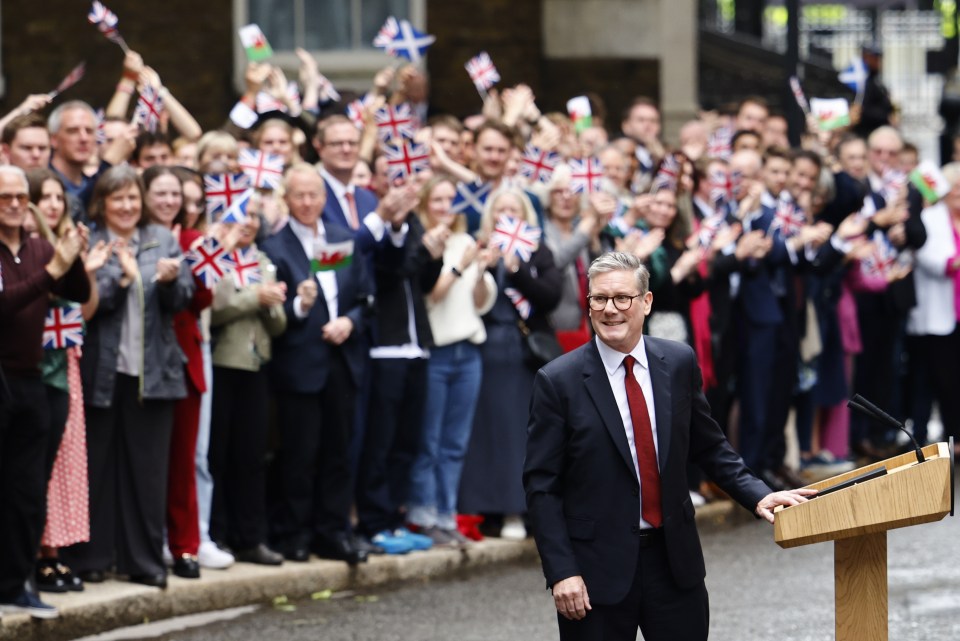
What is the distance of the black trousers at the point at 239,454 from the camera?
1095 centimetres

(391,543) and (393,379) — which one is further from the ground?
(393,379)

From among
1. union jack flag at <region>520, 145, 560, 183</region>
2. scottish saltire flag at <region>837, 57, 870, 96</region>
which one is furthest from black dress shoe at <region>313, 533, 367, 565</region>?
scottish saltire flag at <region>837, 57, 870, 96</region>

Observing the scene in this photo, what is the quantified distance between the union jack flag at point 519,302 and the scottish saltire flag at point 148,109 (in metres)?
2.31

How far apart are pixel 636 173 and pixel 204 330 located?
16.3 ft

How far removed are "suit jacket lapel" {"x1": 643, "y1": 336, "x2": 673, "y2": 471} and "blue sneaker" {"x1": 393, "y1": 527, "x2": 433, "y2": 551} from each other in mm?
5095

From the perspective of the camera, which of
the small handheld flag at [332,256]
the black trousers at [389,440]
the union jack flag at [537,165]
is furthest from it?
the union jack flag at [537,165]

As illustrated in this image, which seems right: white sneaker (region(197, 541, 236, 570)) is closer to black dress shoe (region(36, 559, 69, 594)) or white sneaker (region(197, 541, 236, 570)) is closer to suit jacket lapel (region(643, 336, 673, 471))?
black dress shoe (region(36, 559, 69, 594))

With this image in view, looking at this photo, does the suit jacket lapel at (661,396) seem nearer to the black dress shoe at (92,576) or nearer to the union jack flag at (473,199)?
the black dress shoe at (92,576)

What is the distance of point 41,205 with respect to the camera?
9.81 metres

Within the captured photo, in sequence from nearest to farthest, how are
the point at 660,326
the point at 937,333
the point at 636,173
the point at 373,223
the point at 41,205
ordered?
1. the point at 41,205
2. the point at 373,223
3. the point at 660,326
4. the point at 636,173
5. the point at 937,333

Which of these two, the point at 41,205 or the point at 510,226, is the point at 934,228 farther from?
the point at 41,205

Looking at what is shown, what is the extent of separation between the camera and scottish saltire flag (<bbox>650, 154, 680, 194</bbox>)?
1334 cm

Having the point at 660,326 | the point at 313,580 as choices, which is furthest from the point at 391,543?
the point at 660,326

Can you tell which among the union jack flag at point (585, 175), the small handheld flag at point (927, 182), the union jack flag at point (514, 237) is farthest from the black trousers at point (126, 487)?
the small handheld flag at point (927, 182)
